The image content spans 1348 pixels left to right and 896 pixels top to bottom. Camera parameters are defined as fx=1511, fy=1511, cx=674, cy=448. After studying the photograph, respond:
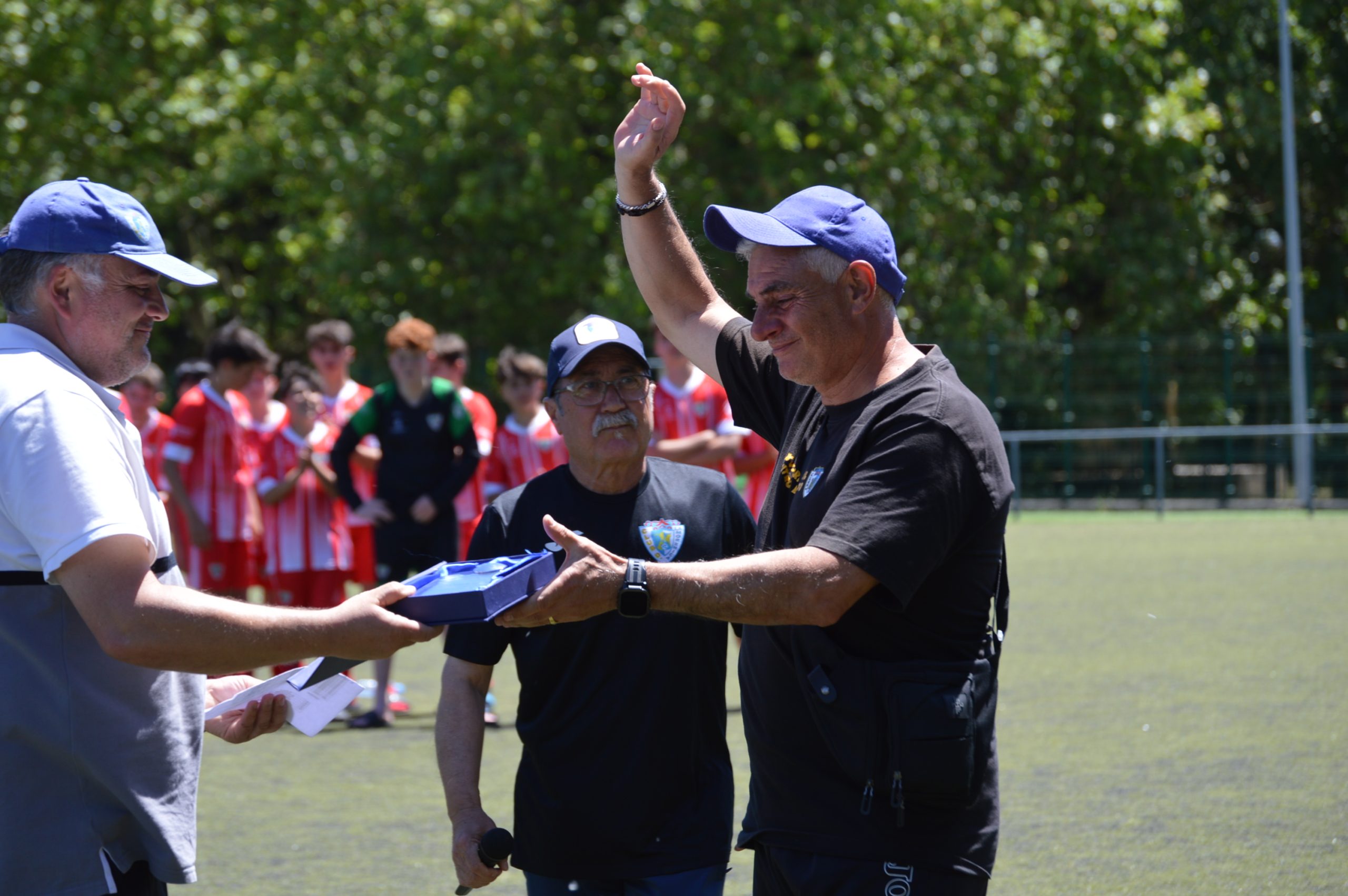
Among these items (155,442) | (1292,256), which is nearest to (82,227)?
(155,442)

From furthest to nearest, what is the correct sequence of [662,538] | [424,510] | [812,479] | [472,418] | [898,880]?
1. [472,418]
2. [424,510]
3. [662,538]
4. [812,479]
5. [898,880]

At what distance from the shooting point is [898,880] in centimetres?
288

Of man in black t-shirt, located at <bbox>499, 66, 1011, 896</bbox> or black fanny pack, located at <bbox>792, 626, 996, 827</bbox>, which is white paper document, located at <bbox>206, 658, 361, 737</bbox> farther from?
black fanny pack, located at <bbox>792, 626, 996, 827</bbox>

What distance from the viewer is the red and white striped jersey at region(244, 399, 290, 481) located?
395 inches

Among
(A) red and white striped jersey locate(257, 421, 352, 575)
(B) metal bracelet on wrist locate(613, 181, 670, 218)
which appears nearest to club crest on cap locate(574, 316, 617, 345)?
(B) metal bracelet on wrist locate(613, 181, 670, 218)

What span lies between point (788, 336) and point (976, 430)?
0.45 metres

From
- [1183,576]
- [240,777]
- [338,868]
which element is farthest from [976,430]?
[1183,576]

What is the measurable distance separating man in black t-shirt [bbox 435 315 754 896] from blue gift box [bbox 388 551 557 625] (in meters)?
0.64

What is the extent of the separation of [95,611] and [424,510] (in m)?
6.40

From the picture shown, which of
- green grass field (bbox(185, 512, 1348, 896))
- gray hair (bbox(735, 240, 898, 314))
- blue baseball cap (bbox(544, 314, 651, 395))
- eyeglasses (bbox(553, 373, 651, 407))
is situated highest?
gray hair (bbox(735, 240, 898, 314))

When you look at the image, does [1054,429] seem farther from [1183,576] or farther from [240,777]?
[240,777]

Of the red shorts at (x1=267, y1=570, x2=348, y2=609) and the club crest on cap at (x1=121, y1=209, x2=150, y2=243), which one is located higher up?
the club crest on cap at (x1=121, y1=209, x2=150, y2=243)

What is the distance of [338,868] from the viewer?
5.82m

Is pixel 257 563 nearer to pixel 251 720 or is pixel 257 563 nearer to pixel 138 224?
pixel 251 720
